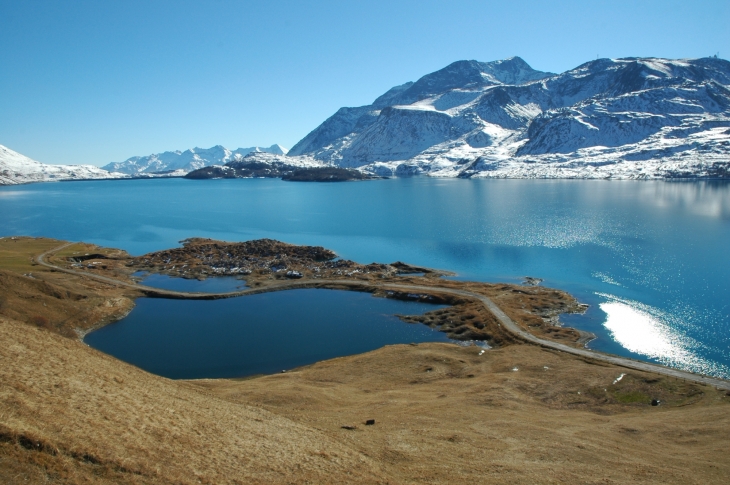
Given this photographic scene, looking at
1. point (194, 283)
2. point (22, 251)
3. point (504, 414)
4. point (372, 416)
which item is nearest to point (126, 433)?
point (372, 416)

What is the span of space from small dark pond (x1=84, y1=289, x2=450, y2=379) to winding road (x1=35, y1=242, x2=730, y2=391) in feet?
7.66

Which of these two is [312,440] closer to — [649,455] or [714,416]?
[649,455]

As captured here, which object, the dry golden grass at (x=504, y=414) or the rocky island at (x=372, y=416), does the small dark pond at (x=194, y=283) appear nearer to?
the rocky island at (x=372, y=416)

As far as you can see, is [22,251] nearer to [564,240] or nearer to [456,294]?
[456,294]

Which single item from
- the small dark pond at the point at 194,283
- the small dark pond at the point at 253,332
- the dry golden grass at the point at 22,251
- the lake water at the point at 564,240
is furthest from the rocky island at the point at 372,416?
the dry golden grass at the point at 22,251

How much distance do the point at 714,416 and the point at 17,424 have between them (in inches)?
1595

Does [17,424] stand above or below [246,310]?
above

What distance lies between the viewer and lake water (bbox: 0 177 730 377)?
5998cm

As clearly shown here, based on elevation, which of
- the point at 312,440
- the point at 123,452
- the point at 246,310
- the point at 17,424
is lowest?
the point at 246,310

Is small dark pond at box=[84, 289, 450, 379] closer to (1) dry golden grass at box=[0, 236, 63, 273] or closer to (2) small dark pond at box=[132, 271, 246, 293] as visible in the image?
(2) small dark pond at box=[132, 271, 246, 293]

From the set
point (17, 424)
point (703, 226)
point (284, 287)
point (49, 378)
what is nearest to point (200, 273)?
point (284, 287)

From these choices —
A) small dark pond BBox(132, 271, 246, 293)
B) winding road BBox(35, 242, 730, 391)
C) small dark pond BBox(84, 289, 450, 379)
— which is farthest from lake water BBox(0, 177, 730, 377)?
small dark pond BBox(132, 271, 246, 293)

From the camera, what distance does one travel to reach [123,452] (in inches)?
751

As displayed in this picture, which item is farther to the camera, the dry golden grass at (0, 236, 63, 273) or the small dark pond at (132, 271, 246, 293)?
the dry golden grass at (0, 236, 63, 273)
